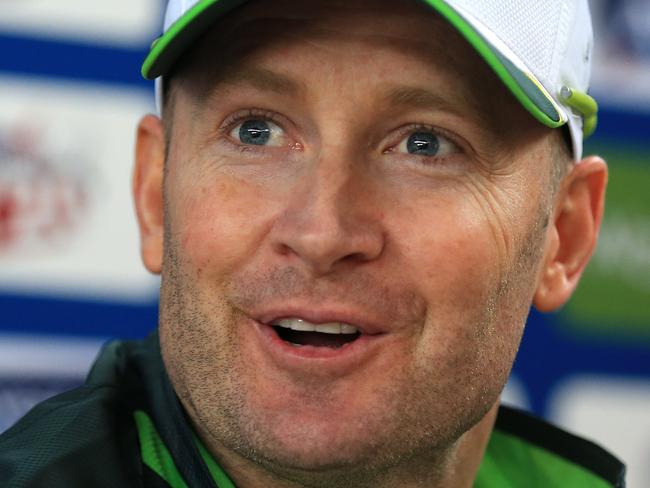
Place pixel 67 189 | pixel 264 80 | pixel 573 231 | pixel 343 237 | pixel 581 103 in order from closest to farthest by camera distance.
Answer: pixel 343 237
pixel 264 80
pixel 581 103
pixel 573 231
pixel 67 189

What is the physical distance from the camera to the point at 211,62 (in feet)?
4.35

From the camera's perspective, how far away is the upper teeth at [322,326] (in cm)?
124

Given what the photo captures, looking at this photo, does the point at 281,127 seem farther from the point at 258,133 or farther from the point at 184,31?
the point at 184,31

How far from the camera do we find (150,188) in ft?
5.25

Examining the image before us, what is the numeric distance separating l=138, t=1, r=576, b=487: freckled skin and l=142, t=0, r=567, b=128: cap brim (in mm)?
35

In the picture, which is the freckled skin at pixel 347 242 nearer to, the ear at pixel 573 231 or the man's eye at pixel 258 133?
the man's eye at pixel 258 133

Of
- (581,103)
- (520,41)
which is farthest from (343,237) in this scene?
(581,103)

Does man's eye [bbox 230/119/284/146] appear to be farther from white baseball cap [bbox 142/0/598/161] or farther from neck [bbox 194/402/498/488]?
neck [bbox 194/402/498/488]

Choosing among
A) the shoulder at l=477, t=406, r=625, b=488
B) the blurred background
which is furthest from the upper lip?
the blurred background

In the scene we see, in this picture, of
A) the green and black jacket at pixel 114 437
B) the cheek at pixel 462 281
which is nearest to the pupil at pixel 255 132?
the cheek at pixel 462 281

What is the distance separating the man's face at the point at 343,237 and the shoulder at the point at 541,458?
1.73 feet

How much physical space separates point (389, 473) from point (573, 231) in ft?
1.59

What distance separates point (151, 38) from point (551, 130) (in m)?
1.44

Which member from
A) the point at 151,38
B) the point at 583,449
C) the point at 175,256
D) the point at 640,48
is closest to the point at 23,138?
the point at 151,38
